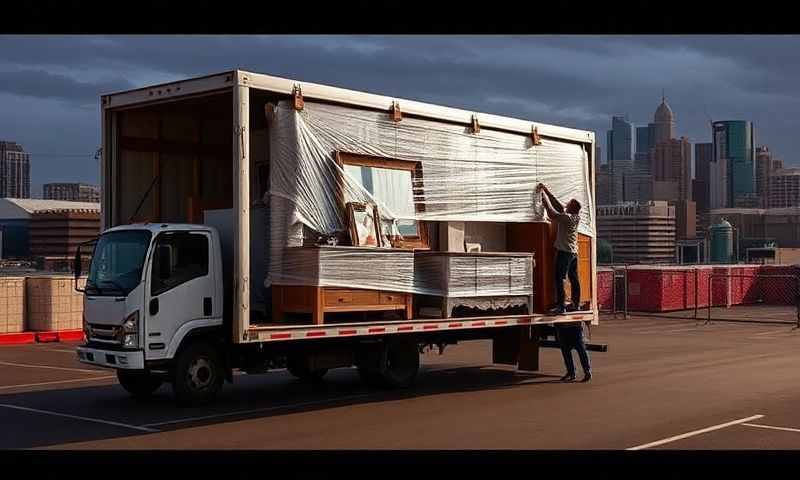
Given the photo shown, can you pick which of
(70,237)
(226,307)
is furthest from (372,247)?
(70,237)

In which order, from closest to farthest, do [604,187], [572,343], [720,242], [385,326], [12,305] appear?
[385,326] < [572,343] < [12,305] < [720,242] < [604,187]

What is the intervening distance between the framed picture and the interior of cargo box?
0.02m

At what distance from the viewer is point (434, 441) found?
33.7 feet

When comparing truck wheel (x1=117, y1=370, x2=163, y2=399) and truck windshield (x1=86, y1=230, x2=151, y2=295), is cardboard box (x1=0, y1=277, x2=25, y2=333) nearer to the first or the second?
truck wheel (x1=117, y1=370, x2=163, y2=399)

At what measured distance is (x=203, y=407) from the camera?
40.9 feet

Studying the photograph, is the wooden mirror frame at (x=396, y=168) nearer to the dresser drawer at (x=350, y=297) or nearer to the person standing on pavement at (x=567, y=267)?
the dresser drawer at (x=350, y=297)

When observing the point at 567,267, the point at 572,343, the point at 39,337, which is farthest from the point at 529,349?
the point at 39,337

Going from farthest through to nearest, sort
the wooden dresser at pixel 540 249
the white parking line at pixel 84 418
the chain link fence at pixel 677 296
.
→ the chain link fence at pixel 677 296, the wooden dresser at pixel 540 249, the white parking line at pixel 84 418

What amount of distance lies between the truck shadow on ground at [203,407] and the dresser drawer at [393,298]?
1.47m

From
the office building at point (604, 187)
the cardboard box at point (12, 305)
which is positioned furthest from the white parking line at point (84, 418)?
the office building at point (604, 187)

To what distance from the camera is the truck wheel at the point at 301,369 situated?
1321 centimetres

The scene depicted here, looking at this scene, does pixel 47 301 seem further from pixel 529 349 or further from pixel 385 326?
pixel 385 326

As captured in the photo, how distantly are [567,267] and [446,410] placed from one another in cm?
372

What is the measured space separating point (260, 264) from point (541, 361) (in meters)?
8.10
